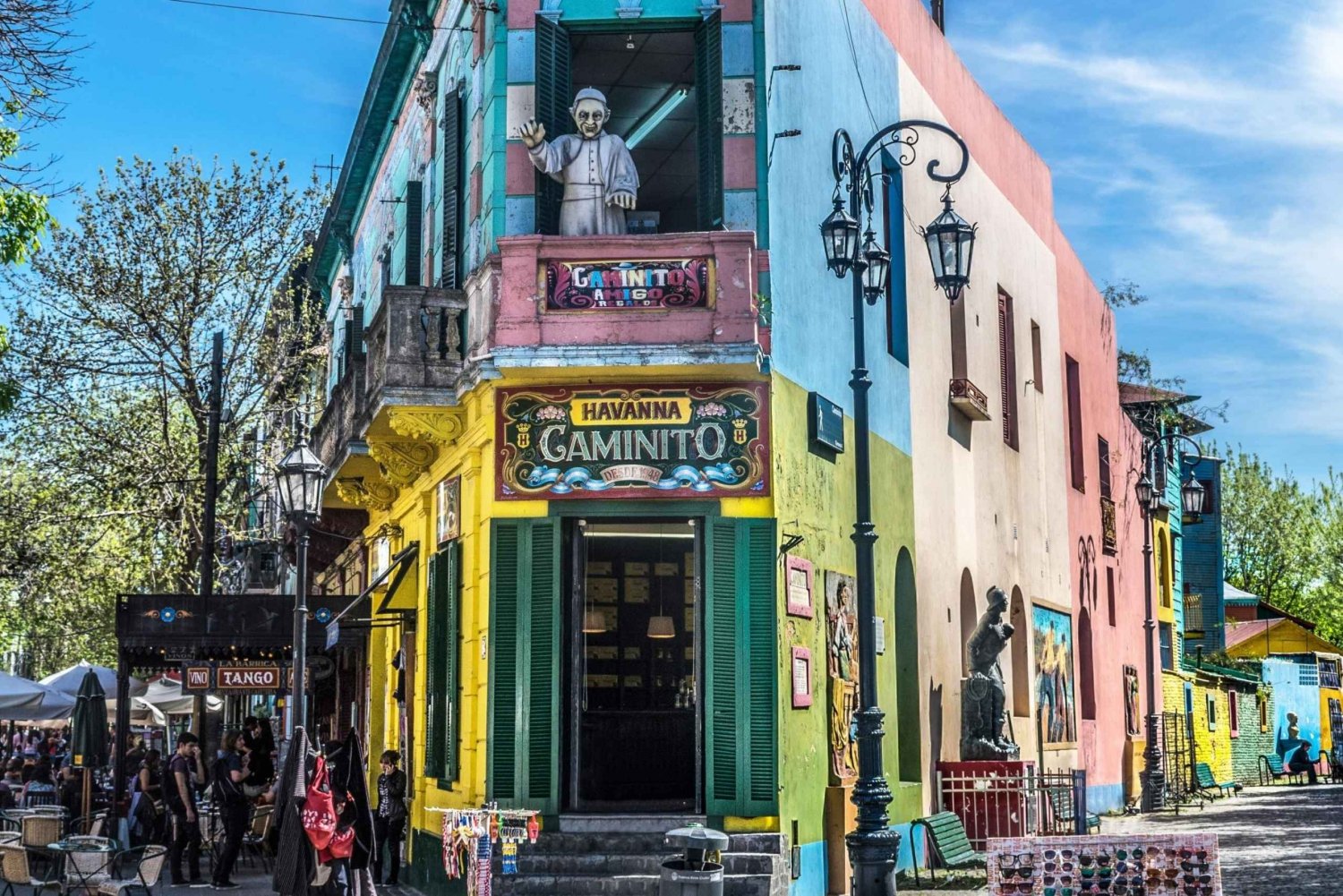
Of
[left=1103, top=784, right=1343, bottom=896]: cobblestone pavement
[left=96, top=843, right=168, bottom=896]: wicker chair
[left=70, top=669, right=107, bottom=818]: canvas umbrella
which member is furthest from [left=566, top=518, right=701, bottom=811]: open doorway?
[left=70, top=669, right=107, bottom=818]: canvas umbrella

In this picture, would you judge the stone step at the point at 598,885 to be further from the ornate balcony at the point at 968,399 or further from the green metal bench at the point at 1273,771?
the green metal bench at the point at 1273,771

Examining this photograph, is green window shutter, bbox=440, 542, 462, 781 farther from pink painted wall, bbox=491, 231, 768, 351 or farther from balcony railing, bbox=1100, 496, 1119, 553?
balcony railing, bbox=1100, 496, 1119, 553

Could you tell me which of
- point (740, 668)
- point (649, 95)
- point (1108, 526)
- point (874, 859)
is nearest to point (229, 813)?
point (740, 668)

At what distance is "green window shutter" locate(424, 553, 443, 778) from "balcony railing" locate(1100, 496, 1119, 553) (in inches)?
717

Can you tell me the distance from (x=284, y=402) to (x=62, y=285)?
4391 mm

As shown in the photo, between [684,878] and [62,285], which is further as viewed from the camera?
[62,285]

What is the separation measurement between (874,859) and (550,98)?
24.9 feet

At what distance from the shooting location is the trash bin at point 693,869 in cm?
1143

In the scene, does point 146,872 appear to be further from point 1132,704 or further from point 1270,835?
point 1132,704

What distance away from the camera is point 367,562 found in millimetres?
24766

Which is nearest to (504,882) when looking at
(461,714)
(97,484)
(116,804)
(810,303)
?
(461,714)

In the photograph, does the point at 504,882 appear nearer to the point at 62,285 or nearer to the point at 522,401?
the point at 522,401

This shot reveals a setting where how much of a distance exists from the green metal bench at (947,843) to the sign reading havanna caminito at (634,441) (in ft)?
14.5

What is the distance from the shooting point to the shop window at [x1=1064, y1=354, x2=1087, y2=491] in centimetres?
3083
